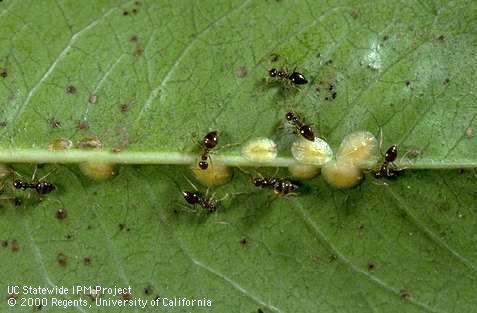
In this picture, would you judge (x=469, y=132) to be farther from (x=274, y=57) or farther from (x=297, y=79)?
(x=274, y=57)

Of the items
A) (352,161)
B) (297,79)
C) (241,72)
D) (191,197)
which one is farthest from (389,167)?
(191,197)

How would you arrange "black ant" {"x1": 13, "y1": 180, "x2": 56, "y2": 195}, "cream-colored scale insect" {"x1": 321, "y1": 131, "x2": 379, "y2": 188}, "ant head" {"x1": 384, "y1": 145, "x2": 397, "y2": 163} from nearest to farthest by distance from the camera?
"ant head" {"x1": 384, "y1": 145, "x2": 397, "y2": 163}, "cream-colored scale insect" {"x1": 321, "y1": 131, "x2": 379, "y2": 188}, "black ant" {"x1": 13, "y1": 180, "x2": 56, "y2": 195}

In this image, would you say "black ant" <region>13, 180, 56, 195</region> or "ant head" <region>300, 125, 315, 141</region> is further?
"black ant" <region>13, 180, 56, 195</region>

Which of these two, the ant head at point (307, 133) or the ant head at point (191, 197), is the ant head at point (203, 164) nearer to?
the ant head at point (191, 197)

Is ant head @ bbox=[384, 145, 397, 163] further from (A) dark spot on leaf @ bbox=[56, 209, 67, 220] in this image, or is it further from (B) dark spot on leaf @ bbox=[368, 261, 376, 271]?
(A) dark spot on leaf @ bbox=[56, 209, 67, 220]

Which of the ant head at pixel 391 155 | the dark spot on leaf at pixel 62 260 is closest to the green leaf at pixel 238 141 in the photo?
the dark spot on leaf at pixel 62 260

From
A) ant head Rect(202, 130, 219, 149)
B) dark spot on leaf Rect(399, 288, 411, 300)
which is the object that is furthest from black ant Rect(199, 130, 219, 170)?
dark spot on leaf Rect(399, 288, 411, 300)

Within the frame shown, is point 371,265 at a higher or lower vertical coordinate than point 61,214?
lower
